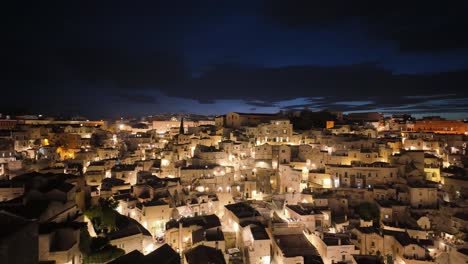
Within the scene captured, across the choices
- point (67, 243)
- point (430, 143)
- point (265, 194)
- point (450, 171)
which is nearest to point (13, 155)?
point (67, 243)

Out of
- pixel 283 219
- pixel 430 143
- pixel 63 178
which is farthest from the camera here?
pixel 430 143

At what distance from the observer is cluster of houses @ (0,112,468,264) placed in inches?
557

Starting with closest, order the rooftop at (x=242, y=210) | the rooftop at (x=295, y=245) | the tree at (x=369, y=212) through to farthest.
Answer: the rooftop at (x=295, y=245) → the rooftop at (x=242, y=210) → the tree at (x=369, y=212)

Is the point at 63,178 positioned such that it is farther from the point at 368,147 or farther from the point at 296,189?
the point at 368,147

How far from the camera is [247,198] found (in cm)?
2380

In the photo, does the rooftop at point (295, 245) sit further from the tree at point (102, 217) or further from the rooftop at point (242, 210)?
the tree at point (102, 217)

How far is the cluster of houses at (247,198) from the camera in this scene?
1414 cm

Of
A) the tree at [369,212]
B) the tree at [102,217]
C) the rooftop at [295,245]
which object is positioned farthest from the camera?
the tree at [369,212]

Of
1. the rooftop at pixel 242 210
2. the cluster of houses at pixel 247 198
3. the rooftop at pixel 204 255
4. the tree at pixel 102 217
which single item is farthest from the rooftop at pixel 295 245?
the tree at pixel 102 217

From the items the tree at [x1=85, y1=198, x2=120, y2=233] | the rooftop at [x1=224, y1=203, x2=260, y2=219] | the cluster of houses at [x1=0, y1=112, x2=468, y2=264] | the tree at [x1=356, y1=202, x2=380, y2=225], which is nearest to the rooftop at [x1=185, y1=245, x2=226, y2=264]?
the cluster of houses at [x1=0, y1=112, x2=468, y2=264]

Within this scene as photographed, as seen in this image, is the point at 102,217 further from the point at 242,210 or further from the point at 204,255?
the point at 242,210

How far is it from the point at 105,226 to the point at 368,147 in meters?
24.2

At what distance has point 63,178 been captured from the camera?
16.9 meters

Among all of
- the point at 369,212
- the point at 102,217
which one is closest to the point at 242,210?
the point at 102,217
